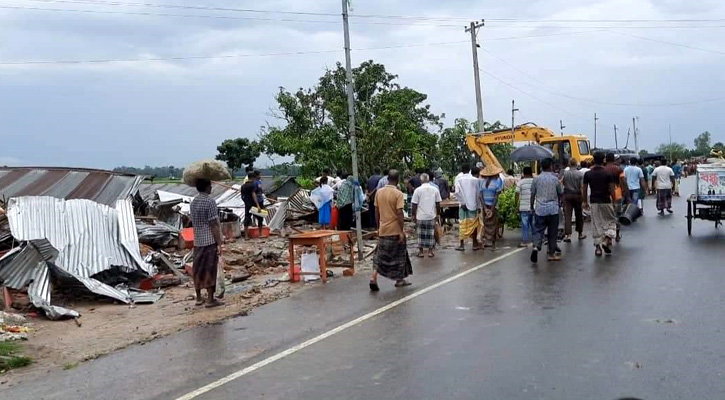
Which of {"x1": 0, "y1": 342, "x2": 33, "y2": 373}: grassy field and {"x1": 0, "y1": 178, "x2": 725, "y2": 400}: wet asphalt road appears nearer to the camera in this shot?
{"x1": 0, "y1": 178, "x2": 725, "y2": 400}: wet asphalt road

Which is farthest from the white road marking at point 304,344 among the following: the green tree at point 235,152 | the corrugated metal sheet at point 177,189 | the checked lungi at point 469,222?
the green tree at point 235,152

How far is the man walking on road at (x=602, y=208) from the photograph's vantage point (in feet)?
42.5

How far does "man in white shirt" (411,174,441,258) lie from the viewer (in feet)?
44.5

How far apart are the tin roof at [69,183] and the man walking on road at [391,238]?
6.57 metres

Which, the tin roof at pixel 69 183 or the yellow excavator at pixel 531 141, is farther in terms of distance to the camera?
the yellow excavator at pixel 531 141

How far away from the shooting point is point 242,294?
11102 millimetres

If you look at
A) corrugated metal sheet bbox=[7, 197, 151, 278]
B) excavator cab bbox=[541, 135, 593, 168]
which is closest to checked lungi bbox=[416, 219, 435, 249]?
corrugated metal sheet bbox=[7, 197, 151, 278]

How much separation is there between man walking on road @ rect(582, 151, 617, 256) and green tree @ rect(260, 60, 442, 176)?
42.3 feet

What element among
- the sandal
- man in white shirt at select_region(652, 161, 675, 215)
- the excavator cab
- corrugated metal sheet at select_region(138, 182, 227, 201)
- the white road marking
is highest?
the excavator cab

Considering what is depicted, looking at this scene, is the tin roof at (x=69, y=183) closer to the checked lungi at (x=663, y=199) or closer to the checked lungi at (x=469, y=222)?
the checked lungi at (x=469, y=222)

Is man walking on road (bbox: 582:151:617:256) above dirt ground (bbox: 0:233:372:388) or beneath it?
above

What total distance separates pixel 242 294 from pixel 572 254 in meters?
6.13

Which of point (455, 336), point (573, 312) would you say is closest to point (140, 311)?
point (455, 336)

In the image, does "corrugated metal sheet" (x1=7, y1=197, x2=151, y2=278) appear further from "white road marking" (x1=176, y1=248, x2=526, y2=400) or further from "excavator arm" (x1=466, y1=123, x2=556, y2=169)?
"excavator arm" (x1=466, y1=123, x2=556, y2=169)
